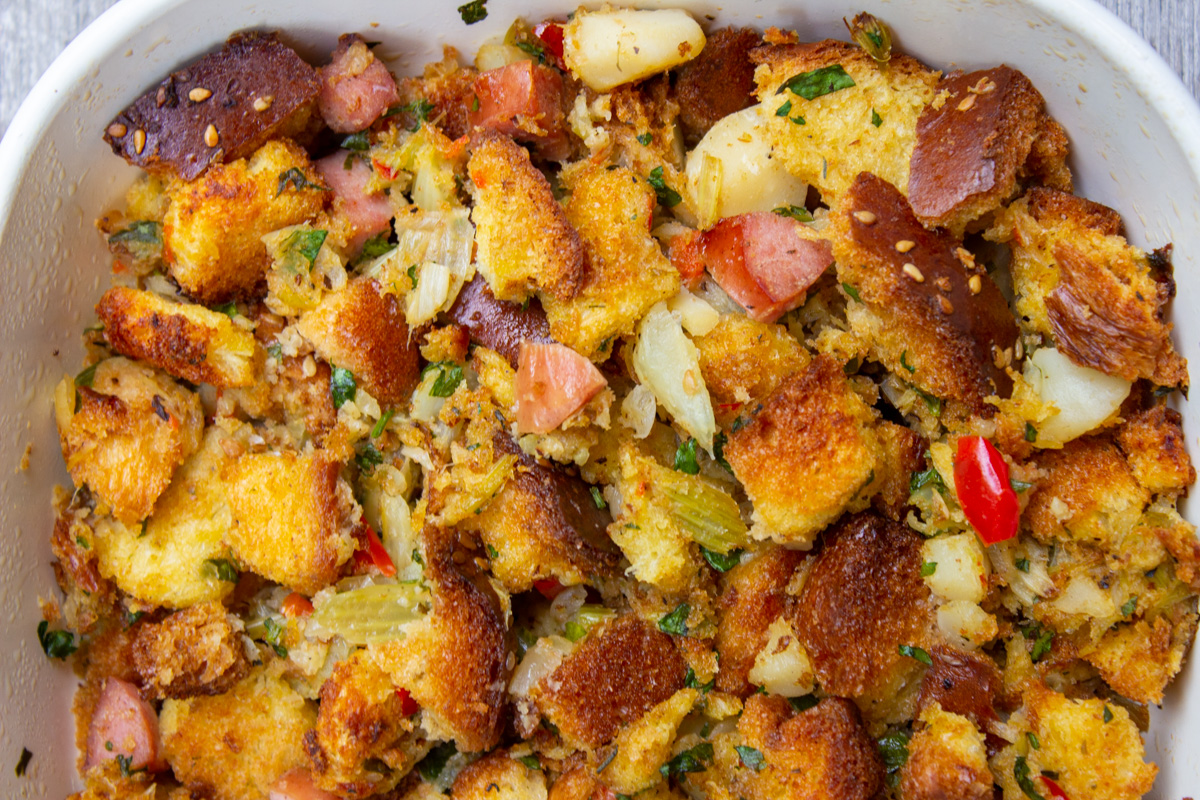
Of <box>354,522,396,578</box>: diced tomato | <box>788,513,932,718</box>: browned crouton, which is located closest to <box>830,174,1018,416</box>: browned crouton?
<box>788,513,932,718</box>: browned crouton

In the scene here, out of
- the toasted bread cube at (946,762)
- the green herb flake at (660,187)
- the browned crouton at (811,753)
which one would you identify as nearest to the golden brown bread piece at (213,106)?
the green herb flake at (660,187)

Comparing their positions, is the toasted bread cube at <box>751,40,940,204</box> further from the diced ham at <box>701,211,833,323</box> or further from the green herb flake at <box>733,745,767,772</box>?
the green herb flake at <box>733,745,767,772</box>

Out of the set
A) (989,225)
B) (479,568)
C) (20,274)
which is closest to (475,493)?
(479,568)

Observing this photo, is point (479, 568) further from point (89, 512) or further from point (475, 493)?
point (89, 512)

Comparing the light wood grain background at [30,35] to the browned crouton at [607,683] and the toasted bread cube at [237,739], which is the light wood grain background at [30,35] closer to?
the toasted bread cube at [237,739]

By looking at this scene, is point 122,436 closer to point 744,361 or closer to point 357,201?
point 357,201

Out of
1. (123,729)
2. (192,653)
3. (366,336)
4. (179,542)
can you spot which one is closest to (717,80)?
(366,336)

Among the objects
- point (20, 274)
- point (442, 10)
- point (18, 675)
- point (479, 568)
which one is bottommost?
point (18, 675)

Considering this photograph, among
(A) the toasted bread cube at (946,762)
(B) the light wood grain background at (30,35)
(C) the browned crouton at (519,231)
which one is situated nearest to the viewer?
(A) the toasted bread cube at (946,762)
